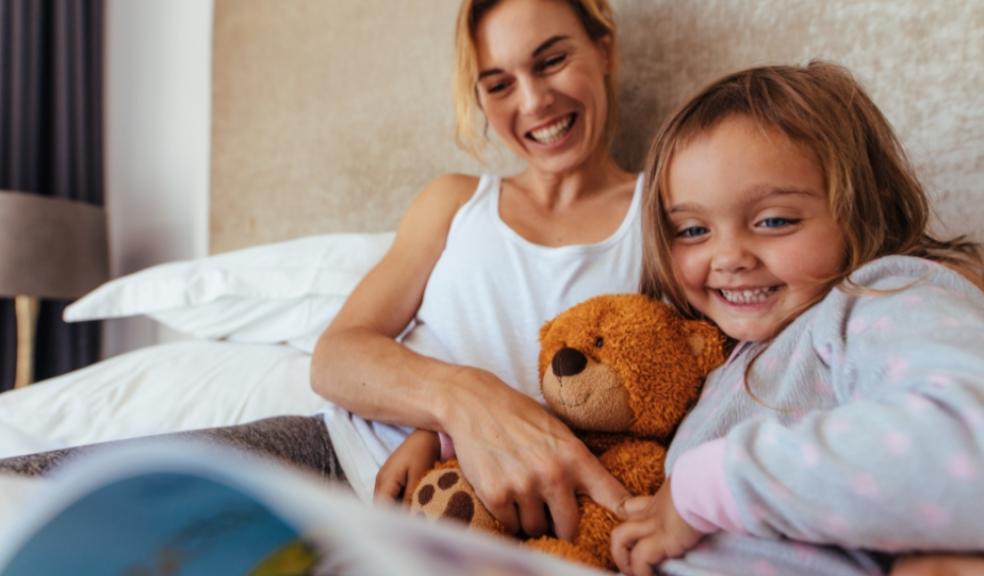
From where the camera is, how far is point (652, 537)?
0.55 m

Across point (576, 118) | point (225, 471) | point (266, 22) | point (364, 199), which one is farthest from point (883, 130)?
point (266, 22)

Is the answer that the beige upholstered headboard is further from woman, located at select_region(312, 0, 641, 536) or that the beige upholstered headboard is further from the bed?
woman, located at select_region(312, 0, 641, 536)

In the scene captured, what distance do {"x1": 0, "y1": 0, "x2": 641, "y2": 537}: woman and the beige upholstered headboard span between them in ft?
0.38

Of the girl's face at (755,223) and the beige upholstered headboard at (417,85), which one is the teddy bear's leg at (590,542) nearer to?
the girl's face at (755,223)

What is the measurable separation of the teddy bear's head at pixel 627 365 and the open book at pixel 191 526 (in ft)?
1.50

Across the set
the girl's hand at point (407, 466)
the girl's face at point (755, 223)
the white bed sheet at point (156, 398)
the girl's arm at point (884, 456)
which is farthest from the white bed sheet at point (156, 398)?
the girl's arm at point (884, 456)

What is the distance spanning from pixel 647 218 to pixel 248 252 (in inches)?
37.4

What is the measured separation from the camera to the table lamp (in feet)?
6.08

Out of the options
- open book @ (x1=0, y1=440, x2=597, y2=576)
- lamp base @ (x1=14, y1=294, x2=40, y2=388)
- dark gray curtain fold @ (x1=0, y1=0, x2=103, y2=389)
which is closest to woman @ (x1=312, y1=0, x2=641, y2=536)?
open book @ (x1=0, y1=440, x2=597, y2=576)

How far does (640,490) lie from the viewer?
69 centimetres

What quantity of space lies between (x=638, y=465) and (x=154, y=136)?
2.14 m

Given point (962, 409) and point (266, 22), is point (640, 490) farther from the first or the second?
point (266, 22)

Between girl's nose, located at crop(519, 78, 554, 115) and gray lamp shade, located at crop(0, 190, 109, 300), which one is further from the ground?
girl's nose, located at crop(519, 78, 554, 115)

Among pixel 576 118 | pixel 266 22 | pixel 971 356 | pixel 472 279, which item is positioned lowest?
pixel 472 279
